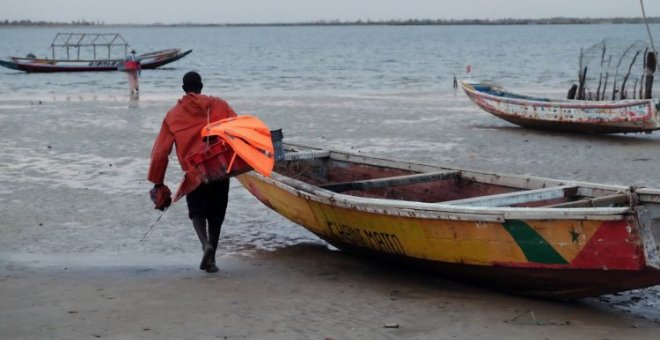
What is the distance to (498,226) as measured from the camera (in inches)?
225

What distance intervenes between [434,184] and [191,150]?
2.33 m

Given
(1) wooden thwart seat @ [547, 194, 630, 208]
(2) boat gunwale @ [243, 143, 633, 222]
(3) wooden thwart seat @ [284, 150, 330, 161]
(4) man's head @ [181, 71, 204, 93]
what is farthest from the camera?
(3) wooden thwart seat @ [284, 150, 330, 161]

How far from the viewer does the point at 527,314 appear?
5.82 metres

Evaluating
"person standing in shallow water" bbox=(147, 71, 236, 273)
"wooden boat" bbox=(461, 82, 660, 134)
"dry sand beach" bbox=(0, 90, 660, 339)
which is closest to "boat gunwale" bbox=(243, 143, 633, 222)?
"dry sand beach" bbox=(0, 90, 660, 339)

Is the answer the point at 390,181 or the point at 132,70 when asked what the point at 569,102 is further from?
the point at 132,70

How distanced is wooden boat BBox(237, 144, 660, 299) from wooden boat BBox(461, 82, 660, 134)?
25.5 ft

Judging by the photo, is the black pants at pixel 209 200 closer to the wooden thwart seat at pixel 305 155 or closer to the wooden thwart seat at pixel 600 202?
the wooden thwart seat at pixel 305 155

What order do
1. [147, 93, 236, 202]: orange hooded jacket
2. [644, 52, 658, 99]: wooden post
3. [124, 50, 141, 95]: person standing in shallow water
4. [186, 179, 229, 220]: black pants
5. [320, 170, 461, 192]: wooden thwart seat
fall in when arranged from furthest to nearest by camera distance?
[124, 50, 141, 95]: person standing in shallow water
[644, 52, 658, 99]: wooden post
[320, 170, 461, 192]: wooden thwart seat
[186, 179, 229, 220]: black pants
[147, 93, 236, 202]: orange hooded jacket

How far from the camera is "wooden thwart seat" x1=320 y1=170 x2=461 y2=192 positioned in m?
7.46

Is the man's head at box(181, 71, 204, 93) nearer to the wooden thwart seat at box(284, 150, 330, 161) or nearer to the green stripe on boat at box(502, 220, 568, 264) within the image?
the wooden thwart seat at box(284, 150, 330, 161)

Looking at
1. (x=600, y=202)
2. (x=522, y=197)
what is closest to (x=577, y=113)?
(x=522, y=197)

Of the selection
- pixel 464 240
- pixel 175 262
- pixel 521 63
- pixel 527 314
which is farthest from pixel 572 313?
pixel 521 63

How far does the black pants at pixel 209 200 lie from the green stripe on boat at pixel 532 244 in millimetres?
2110

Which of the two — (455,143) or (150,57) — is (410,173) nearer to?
(455,143)
